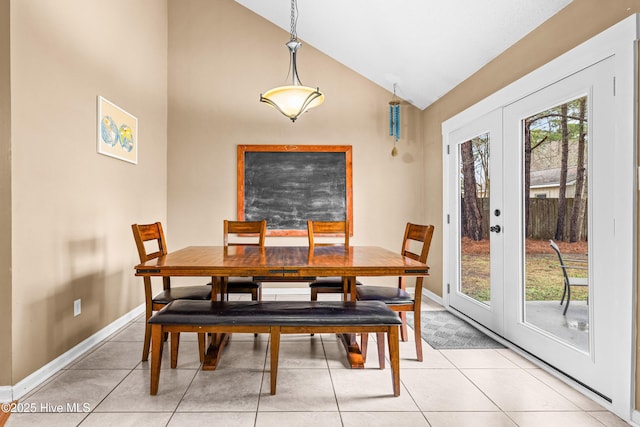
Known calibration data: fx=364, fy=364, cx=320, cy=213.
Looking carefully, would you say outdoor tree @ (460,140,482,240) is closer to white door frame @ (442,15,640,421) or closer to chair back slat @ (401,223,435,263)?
chair back slat @ (401,223,435,263)

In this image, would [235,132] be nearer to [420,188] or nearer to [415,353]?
[420,188]

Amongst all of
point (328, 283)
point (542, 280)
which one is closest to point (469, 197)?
point (542, 280)

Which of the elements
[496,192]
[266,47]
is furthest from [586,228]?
[266,47]

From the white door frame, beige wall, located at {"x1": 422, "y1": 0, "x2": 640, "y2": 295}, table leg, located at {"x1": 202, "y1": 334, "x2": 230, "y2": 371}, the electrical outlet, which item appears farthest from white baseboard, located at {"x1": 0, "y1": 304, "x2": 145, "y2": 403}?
beige wall, located at {"x1": 422, "y1": 0, "x2": 640, "y2": 295}

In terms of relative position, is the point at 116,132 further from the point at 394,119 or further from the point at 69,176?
the point at 394,119

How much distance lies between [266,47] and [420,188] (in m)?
2.61

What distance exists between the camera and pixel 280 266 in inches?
83.7

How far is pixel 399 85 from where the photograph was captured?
434 cm

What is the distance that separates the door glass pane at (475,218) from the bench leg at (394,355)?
1.52 metres

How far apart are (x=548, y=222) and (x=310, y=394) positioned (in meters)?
1.91

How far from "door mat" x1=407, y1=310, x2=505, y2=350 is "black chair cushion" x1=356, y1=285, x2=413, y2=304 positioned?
1.89 ft

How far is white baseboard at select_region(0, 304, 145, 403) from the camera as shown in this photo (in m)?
2.01

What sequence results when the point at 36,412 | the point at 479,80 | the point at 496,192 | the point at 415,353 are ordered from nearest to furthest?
the point at 36,412 → the point at 415,353 → the point at 496,192 → the point at 479,80

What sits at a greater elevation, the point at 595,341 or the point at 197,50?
the point at 197,50
